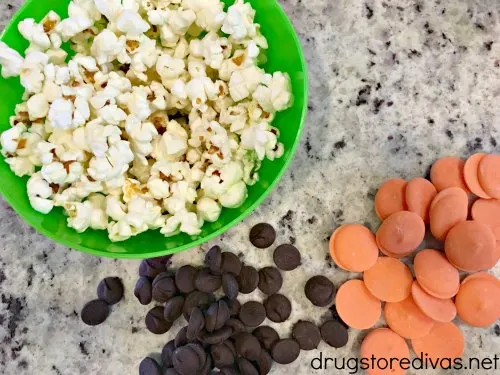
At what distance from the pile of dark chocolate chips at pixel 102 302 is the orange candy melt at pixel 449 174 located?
27.5 inches

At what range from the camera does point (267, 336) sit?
3.33ft

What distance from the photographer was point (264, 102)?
2.88 ft

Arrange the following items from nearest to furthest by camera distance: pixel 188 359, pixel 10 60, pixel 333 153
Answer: pixel 10 60 → pixel 188 359 → pixel 333 153

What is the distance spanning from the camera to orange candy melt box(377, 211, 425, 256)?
959 millimetres

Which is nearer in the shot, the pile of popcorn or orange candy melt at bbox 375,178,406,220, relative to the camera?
the pile of popcorn

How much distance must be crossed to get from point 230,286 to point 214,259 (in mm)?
63

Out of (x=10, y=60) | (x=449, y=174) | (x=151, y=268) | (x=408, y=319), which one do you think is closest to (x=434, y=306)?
(x=408, y=319)

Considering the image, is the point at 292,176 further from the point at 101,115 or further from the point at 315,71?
the point at 101,115

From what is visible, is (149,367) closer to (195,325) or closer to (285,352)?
(195,325)

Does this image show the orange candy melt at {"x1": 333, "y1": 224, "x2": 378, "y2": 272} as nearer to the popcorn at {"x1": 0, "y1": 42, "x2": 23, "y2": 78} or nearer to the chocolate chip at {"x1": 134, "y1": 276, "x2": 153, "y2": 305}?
the chocolate chip at {"x1": 134, "y1": 276, "x2": 153, "y2": 305}

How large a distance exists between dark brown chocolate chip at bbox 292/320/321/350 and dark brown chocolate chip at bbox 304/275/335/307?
5cm

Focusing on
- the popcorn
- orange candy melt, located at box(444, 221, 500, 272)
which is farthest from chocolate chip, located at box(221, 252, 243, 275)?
the popcorn

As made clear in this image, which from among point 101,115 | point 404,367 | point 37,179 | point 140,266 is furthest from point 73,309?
point 404,367

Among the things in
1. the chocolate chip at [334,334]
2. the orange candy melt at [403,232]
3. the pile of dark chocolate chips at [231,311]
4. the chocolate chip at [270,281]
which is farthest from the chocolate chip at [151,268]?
the orange candy melt at [403,232]
